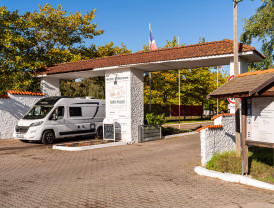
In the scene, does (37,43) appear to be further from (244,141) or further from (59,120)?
(244,141)

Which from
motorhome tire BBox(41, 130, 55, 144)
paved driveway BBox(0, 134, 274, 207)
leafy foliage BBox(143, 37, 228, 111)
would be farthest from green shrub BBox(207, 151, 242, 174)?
leafy foliage BBox(143, 37, 228, 111)

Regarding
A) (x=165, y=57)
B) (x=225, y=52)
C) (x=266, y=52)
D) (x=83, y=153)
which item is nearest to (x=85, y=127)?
(x=83, y=153)

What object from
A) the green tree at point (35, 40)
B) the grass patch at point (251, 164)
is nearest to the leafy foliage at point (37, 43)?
→ the green tree at point (35, 40)

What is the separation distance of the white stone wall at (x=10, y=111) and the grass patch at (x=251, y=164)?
13.0m

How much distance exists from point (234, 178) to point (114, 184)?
3014 millimetres

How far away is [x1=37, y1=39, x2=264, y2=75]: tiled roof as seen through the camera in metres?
12.6

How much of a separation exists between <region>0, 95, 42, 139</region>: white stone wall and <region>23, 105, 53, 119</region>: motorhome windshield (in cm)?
248

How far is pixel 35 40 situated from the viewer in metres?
22.8

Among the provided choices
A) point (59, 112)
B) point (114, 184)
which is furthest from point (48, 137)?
point (114, 184)

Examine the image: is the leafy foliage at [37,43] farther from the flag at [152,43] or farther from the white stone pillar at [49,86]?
the flag at [152,43]

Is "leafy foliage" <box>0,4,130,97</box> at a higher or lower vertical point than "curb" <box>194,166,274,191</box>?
higher

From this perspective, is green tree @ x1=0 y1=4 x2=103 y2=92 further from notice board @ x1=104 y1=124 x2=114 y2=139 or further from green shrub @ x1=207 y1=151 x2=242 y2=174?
green shrub @ x1=207 y1=151 x2=242 y2=174

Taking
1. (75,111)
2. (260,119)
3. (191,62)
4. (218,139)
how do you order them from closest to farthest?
(260,119) → (218,139) → (191,62) → (75,111)

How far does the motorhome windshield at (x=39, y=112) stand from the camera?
48.4 ft
